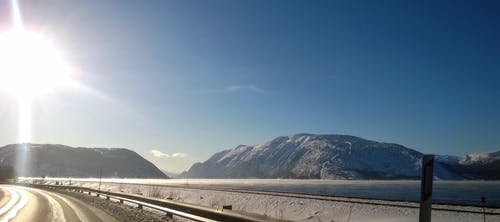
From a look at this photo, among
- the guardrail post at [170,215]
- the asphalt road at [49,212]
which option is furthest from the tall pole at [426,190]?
the guardrail post at [170,215]

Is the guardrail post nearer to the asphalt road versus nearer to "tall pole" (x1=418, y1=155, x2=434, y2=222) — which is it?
the asphalt road

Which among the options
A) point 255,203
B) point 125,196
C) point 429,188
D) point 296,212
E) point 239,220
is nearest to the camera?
point 429,188

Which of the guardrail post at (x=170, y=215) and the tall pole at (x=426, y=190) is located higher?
the tall pole at (x=426, y=190)

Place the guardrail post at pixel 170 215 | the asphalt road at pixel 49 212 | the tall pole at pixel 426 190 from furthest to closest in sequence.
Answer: the guardrail post at pixel 170 215 < the asphalt road at pixel 49 212 < the tall pole at pixel 426 190

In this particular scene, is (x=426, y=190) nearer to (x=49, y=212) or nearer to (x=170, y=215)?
(x=170, y=215)

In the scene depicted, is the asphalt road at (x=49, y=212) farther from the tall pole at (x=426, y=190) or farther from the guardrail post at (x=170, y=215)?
the tall pole at (x=426, y=190)

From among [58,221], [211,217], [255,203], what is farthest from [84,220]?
[255,203]

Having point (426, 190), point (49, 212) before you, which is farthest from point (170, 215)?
point (426, 190)

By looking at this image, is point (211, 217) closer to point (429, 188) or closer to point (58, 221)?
point (58, 221)

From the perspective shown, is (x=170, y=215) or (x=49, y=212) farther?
(x=49, y=212)

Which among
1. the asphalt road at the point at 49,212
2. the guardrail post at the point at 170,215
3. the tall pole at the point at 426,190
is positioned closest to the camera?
the tall pole at the point at 426,190

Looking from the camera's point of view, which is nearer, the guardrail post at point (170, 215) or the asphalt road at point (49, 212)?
the asphalt road at point (49, 212)

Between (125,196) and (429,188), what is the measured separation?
118 ft

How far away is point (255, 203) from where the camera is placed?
66750mm
